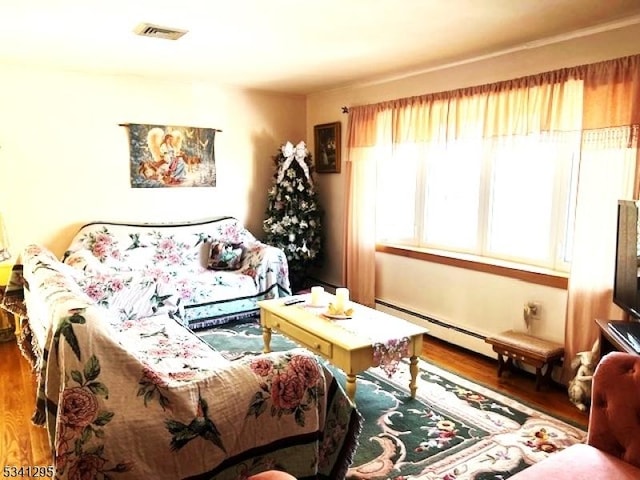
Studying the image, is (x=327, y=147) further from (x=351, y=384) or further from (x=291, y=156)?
(x=351, y=384)

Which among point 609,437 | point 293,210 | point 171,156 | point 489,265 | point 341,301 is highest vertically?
point 171,156

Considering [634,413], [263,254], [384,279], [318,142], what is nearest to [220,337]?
[263,254]

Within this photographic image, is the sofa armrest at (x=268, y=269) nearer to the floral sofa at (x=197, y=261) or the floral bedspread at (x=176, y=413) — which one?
the floral sofa at (x=197, y=261)

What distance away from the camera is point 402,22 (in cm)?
272

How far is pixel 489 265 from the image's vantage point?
3.40m

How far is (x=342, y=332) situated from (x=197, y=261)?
233 centimetres

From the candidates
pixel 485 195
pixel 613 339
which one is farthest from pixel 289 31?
pixel 613 339

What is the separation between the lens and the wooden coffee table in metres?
2.44

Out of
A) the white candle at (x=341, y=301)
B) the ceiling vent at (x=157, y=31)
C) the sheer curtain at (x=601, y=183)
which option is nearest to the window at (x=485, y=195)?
the sheer curtain at (x=601, y=183)

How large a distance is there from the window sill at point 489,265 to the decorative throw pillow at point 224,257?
4.64ft

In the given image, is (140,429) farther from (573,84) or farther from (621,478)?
(573,84)

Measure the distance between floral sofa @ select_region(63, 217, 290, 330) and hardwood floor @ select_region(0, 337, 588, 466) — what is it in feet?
2.70

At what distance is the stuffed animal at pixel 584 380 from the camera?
8.52 ft

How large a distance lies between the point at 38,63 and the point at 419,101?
3083 millimetres
